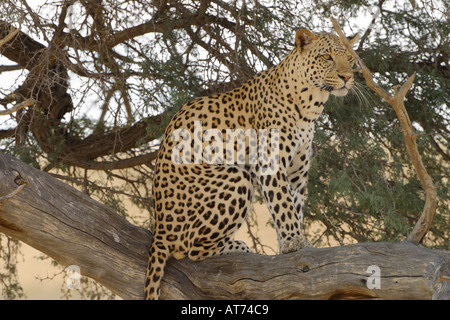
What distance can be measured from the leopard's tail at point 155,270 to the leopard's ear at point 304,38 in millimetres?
1708

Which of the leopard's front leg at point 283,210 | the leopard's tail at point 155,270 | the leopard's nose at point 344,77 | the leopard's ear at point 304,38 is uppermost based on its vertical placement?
the leopard's ear at point 304,38

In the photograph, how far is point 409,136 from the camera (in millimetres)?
3734

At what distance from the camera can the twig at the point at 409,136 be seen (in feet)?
11.9

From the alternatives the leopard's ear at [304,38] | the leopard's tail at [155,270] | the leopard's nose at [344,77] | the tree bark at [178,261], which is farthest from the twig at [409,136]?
the leopard's tail at [155,270]

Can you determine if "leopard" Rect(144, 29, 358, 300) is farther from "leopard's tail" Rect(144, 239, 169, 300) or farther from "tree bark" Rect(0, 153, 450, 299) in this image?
"tree bark" Rect(0, 153, 450, 299)

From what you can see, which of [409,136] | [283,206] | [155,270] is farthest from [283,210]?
[409,136]

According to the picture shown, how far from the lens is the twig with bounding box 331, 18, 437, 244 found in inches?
143

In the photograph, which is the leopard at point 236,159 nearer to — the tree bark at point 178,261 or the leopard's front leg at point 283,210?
the leopard's front leg at point 283,210

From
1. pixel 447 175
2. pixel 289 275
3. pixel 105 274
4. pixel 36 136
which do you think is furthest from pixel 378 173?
pixel 36 136

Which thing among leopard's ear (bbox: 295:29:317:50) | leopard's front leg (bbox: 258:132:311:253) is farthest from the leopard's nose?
leopard's front leg (bbox: 258:132:311:253)

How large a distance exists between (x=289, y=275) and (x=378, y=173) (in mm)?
2517

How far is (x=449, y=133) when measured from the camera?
697 cm

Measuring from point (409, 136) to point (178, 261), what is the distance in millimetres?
1867
